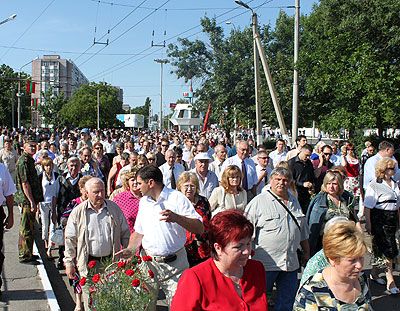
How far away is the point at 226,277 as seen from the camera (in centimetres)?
318

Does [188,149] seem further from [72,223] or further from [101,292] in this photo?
[101,292]

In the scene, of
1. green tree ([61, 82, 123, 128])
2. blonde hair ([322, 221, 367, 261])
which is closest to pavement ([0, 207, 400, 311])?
blonde hair ([322, 221, 367, 261])

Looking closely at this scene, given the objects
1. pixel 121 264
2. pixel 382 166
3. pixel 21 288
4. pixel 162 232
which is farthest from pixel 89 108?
pixel 121 264

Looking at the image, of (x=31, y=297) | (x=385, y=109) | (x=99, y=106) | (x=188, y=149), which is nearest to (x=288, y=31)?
(x=385, y=109)

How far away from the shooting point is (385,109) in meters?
18.7

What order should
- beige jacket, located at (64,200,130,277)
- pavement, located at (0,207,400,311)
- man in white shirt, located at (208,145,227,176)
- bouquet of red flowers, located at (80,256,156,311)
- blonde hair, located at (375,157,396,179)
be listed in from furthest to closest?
man in white shirt, located at (208,145,227,176) → blonde hair, located at (375,157,396,179) → pavement, located at (0,207,400,311) → beige jacket, located at (64,200,130,277) → bouquet of red flowers, located at (80,256,156,311)

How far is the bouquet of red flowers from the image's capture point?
4234 mm

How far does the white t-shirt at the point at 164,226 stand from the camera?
16.1ft

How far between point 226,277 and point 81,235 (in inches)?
103

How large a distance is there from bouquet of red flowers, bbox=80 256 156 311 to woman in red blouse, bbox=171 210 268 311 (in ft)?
4.13

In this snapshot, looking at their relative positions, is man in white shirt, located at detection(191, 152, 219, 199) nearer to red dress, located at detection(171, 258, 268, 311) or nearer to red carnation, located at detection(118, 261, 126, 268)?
red carnation, located at detection(118, 261, 126, 268)

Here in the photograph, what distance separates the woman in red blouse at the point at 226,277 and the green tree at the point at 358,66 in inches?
647

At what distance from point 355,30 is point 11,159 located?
15.1m

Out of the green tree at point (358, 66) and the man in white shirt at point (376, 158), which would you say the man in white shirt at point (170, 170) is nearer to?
the man in white shirt at point (376, 158)
